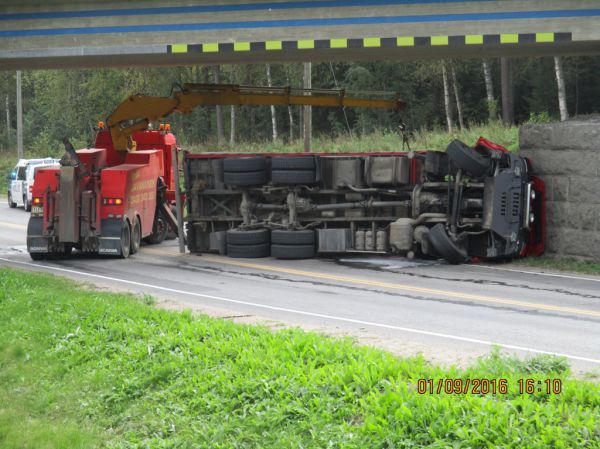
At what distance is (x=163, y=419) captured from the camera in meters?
9.16

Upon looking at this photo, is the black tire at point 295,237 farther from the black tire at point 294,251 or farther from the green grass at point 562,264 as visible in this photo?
the green grass at point 562,264

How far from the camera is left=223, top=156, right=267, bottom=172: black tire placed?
20.5 meters

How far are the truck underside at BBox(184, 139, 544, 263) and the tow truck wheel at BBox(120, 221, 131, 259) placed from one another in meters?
1.39

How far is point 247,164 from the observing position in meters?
20.5

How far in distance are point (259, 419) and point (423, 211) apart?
Answer: 38.5 ft

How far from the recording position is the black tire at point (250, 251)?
20.6 m

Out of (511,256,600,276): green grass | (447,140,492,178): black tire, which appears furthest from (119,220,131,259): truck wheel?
(511,256,600,276): green grass

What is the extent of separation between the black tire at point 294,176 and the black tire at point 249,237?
1.17m

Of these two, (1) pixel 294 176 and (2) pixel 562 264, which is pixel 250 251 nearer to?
(1) pixel 294 176

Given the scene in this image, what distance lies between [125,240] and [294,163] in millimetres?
3904

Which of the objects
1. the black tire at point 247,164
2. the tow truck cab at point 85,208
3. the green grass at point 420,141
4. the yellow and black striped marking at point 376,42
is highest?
the yellow and black striped marking at point 376,42

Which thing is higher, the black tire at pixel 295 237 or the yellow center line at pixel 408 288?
the black tire at pixel 295 237
